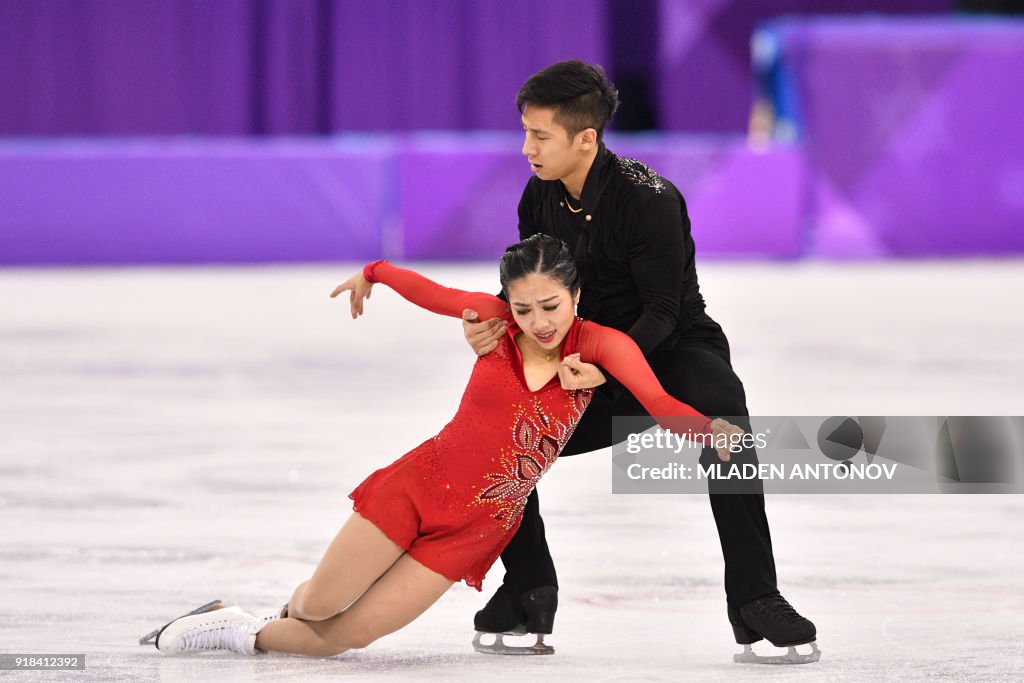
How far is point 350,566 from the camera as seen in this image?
2449mm

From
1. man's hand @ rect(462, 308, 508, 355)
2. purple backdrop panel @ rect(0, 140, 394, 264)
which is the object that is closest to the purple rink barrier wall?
purple backdrop panel @ rect(0, 140, 394, 264)

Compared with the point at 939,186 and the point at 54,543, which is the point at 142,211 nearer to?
the point at 939,186

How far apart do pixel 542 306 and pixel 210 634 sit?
0.80m

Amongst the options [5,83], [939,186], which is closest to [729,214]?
[939,186]

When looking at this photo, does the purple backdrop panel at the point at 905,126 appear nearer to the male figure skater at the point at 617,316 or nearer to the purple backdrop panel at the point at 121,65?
the purple backdrop panel at the point at 121,65

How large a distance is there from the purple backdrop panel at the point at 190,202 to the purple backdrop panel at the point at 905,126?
357 cm

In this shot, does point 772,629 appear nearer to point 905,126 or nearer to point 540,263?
point 540,263

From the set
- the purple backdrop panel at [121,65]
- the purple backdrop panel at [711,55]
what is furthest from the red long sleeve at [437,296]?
the purple backdrop panel at [711,55]

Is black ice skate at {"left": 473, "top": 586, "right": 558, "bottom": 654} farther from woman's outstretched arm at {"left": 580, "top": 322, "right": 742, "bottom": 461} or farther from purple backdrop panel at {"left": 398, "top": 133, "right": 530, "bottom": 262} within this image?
purple backdrop panel at {"left": 398, "top": 133, "right": 530, "bottom": 262}

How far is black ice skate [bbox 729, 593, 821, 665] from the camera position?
97.3 inches

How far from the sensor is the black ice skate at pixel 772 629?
2.47m

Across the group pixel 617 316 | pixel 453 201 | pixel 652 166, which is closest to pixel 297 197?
pixel 453 201

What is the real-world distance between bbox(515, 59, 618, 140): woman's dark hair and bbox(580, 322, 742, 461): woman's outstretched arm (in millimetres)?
357

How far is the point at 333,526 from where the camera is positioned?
11.6 feet
